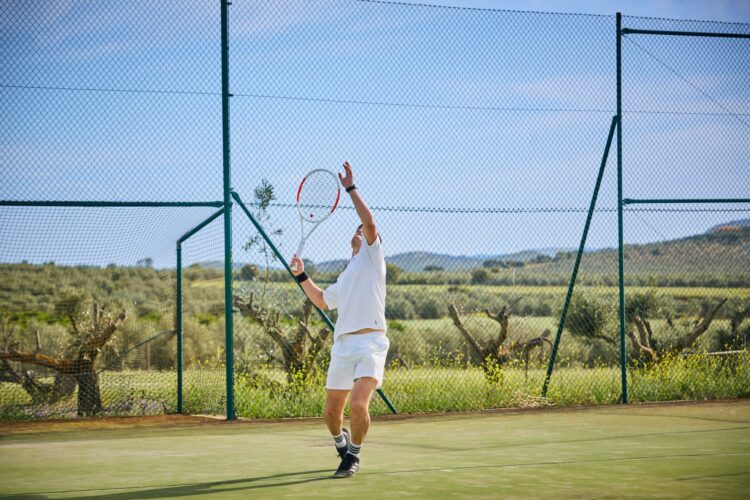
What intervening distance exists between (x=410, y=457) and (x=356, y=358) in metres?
1.20

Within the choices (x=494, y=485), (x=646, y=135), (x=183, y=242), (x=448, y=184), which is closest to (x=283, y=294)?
(x=183, y=242)

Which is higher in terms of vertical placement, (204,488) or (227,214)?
(227,214)

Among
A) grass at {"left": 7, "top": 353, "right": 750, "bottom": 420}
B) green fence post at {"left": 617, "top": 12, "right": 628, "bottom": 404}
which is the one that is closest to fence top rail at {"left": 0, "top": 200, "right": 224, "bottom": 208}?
grass at {"left": 7, "top": 353, "right": 750, "bottom": 420}

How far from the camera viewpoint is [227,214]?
9.45 meters

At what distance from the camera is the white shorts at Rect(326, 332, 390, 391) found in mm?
6211

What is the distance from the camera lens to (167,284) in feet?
46.7

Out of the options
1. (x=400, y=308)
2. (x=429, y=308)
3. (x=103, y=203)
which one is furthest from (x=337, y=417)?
(x=429, y=308)

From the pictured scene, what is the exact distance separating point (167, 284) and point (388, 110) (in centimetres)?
518

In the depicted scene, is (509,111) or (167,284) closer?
(509,111)

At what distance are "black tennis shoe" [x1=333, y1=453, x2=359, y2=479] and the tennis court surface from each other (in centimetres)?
8

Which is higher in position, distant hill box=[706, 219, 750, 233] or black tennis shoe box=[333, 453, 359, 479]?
distant hill box=[706, 219, 750, 233]

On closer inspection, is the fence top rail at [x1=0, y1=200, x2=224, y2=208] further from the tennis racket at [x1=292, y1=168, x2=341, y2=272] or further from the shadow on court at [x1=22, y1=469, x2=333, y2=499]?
the shadow on court at [x1=22, y1=469, x2=333, y2=499]

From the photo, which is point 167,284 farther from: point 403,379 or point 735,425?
point 735,425

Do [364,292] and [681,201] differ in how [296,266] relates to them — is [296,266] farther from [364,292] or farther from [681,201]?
[681,201]
